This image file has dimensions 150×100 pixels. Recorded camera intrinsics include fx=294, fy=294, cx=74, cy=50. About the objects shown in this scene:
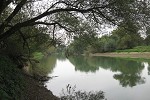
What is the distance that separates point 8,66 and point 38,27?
3.83 metres

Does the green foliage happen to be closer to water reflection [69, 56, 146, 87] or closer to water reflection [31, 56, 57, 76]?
water reflection [31, 56, 57, 76]

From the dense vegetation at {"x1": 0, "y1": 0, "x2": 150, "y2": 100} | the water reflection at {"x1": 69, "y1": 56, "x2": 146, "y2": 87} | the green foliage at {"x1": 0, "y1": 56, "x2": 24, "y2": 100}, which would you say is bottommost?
the water reflection at {"x1": 69, "y1": 56, "x2": 146, "y2": 87}

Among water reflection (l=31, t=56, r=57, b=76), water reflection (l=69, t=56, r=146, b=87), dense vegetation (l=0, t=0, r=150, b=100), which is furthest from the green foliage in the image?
water reflection (l=69, t=56, r=146, b=87)

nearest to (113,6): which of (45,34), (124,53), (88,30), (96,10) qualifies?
(96,10)

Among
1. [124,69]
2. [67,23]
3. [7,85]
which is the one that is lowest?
[124,69]

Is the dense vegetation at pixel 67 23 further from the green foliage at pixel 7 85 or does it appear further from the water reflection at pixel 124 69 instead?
the water reflection at pixel 124 69

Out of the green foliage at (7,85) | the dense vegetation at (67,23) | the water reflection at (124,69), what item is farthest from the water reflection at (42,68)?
the green foliage at (7,85)

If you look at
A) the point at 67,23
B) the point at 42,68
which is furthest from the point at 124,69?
the point at 67,23

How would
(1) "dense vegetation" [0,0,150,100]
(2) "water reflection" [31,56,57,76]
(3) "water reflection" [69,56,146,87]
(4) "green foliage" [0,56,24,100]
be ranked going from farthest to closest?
(3) "water reflection" [69,56,146,87] → (2) "water reflection" [31,56,57,76] → (1) "dense vegetation" [0,0,150,100] → (4) "green foliage" [0,56,24,100]

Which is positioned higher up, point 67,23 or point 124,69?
point 67,23

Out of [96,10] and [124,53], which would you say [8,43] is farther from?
[124,53]

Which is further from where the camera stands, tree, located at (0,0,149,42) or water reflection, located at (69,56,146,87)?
water reflection, located at (69,56,146,87)

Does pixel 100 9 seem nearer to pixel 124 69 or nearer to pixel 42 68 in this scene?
pixel 42 68

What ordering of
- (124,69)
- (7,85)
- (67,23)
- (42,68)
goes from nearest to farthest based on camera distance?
1. (7,85)
2. (67,23)
3. (42,68)
4. (124,69)
